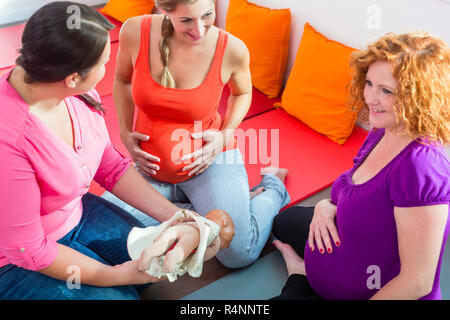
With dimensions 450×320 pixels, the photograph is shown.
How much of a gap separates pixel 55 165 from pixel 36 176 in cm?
5

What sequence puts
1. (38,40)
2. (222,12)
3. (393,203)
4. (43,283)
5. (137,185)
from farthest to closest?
(222,12)
(137,185)
(43,283)
(393,203)
(38,40)

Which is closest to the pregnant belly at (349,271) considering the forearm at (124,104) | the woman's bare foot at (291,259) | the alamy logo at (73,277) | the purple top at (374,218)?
the purple top at (374,218)

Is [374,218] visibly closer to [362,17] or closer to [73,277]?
[73,277]

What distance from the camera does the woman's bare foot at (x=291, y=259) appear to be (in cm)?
157

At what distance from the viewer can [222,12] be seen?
287 centimetres

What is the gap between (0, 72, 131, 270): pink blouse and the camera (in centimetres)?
106

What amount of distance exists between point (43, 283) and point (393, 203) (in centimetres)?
99

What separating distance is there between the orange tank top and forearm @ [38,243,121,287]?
52 cm

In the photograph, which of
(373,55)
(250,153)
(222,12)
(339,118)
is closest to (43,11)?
(373,55)

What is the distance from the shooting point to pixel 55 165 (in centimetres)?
115

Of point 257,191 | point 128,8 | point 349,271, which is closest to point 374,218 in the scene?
point 349,271

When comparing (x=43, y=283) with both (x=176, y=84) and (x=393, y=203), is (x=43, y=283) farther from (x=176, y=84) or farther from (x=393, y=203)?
(x=393, y=203)

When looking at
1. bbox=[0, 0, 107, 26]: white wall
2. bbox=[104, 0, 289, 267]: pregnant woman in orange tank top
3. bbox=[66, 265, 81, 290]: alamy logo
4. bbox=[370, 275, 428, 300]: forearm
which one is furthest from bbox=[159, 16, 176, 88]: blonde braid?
bbox=[0, 0, 107, 26]: white wall

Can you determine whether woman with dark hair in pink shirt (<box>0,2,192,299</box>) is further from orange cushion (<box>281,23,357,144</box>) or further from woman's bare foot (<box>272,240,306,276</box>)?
orange cushion (<box>281,23,357,144</box>)
